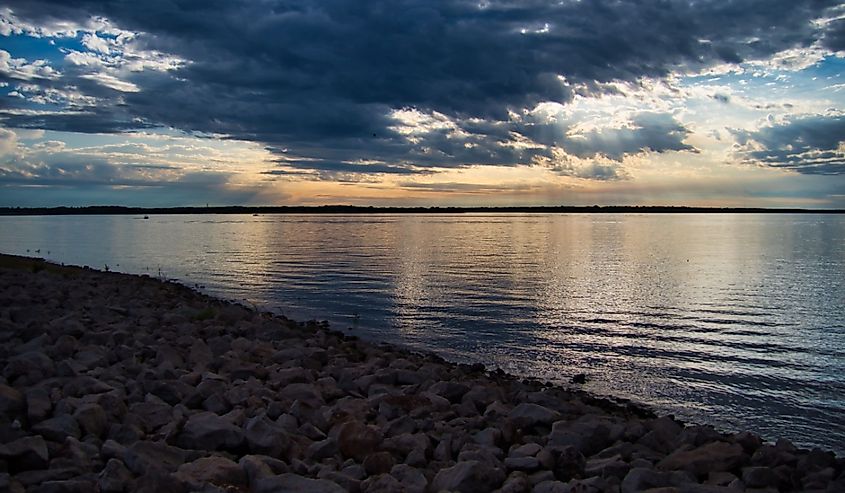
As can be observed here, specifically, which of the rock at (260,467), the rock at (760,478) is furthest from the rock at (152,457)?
the rock at (760,478)

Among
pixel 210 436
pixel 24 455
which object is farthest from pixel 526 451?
pixel 24 455

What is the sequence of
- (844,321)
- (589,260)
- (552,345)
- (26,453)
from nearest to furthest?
(26,453) → (552,345) → (844,321) → (589,260)

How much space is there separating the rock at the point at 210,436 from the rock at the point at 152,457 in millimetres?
335

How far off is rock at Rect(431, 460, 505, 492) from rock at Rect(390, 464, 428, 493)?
11 centimetres

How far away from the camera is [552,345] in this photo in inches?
621

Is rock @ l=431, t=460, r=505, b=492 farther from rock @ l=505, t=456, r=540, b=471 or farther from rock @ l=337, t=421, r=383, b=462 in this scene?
rock @ l=337, t=421, r=383, b=462

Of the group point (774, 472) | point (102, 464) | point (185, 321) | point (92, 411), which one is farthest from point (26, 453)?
point (185, 321)

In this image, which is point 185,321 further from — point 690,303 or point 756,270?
point 756,270

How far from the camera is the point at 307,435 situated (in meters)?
6.28

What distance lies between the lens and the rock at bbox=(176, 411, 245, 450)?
18.5ft

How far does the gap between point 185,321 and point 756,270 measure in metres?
28.8

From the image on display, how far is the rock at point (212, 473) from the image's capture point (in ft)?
15.2

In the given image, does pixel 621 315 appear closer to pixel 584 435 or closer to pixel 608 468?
pixel 584 435

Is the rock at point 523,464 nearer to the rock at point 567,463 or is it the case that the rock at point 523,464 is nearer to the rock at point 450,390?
the rock at point 567,463
